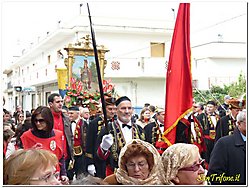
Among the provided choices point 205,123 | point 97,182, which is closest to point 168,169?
point 97,182

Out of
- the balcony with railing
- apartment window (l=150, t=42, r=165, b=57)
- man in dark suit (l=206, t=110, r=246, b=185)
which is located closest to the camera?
man in dark suit (l=206, t=110, r=246, b=185)

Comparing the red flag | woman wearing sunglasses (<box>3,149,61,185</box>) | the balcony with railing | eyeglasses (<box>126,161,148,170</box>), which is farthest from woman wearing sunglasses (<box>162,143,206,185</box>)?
the balcony with railing

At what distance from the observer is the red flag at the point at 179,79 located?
3.69 metres

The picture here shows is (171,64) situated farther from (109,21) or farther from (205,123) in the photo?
(109,21)

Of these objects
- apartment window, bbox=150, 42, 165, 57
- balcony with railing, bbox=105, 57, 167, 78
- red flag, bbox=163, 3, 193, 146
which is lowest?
red flag, bbox=163, 3, 193, 146

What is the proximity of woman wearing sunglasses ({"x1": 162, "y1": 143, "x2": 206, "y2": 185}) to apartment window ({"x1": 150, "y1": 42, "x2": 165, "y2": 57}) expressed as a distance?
1552 centimetres

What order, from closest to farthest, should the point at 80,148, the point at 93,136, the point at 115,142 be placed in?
the point at 115,142, the point at 93,136, the point at 80,148

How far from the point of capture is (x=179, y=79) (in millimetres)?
3723

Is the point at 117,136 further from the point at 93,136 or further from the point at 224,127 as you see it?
the point at 224,127

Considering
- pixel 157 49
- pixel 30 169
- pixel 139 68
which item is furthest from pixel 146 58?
pixel 30 169

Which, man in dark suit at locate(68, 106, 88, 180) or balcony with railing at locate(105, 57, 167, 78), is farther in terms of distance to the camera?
balcony with railing at locate(105, 57, 167, 78)

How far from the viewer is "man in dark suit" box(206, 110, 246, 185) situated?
2.94m

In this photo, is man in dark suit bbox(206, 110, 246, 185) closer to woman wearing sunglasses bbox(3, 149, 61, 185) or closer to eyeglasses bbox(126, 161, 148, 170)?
eyeglasses bbox(126, 161, 148, 170)

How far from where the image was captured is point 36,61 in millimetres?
24125
